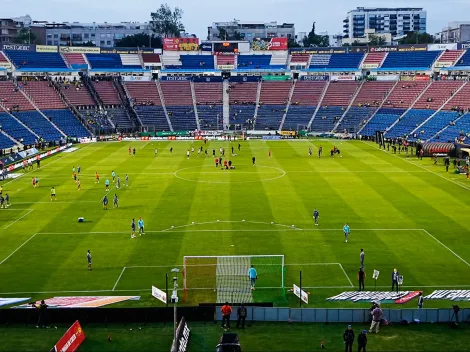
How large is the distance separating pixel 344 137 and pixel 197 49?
187 ft

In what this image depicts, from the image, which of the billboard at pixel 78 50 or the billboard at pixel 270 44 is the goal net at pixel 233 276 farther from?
the billboard at pixel 270 44

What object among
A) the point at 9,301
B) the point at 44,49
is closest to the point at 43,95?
the point at 44,49

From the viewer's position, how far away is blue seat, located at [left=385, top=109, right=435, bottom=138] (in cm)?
11477

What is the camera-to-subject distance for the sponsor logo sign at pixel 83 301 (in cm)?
3032

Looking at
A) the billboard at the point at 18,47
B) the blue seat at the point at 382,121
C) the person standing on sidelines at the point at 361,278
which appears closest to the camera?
the person standing on sidelines at the point at 361,278

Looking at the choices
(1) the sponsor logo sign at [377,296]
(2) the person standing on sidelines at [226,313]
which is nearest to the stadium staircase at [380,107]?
(1) the sponsor logo sign at [377,296]

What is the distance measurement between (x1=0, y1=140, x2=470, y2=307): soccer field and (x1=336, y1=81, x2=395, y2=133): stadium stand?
4642 centimetres

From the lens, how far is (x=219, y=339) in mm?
27359

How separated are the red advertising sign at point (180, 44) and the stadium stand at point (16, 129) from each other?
58410mm

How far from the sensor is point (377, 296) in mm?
32219

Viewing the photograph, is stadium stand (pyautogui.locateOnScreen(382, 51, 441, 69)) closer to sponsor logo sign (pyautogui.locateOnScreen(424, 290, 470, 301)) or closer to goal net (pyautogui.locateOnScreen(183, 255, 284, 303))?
goal net (pyautogui.locateOnScreen(183, 255, 284, 303))

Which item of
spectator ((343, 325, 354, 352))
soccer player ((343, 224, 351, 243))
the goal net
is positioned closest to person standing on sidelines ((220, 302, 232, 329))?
the goal net

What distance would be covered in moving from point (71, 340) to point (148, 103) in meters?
119

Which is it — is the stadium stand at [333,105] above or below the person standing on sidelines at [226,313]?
above
